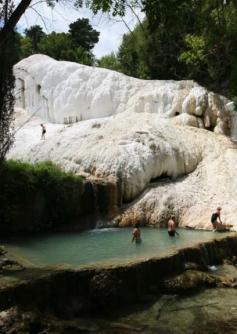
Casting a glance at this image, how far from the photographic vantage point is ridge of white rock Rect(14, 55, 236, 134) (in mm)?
27516

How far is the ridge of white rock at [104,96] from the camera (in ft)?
90.3

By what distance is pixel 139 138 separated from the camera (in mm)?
24172

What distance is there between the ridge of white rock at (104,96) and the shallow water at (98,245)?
9150 millimetres

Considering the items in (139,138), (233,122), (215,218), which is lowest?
(215,218)

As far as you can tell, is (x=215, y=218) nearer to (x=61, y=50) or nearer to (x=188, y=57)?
(x=188, y=57)

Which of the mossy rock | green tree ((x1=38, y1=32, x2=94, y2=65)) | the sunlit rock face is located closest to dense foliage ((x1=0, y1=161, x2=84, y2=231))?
the sunlit rock face

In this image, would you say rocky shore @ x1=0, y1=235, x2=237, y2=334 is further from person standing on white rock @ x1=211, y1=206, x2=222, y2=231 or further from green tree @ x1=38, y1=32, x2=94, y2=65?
green tree @ x1=38, y1=32, x2=94, y2=65

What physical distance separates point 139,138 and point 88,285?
40.4 ft

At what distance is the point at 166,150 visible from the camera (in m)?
23.8

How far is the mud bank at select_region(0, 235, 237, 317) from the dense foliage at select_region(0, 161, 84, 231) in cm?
704

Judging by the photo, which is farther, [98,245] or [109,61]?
[109,61]

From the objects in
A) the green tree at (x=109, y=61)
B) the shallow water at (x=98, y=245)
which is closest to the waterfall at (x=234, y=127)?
the shallow water at (x=98, y=245)

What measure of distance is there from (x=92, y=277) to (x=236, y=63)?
640 inches

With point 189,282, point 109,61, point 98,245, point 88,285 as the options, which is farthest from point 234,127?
point 109,61
